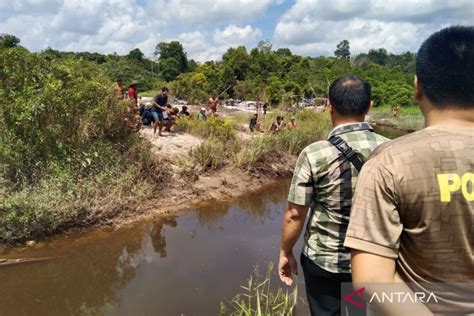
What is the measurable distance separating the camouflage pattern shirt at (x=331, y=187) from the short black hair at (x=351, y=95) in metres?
0.08

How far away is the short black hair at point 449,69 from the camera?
1.03m

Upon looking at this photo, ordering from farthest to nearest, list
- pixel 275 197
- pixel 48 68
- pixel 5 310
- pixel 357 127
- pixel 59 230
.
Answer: pixel 275 197
pixel 48 68
pixel 59 230
pixel 5 310
pixel 357 127

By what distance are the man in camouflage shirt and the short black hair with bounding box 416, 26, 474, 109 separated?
2.60 ft

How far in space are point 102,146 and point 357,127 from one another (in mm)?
5267

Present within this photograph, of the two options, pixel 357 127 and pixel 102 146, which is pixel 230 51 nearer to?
pixel 102 146

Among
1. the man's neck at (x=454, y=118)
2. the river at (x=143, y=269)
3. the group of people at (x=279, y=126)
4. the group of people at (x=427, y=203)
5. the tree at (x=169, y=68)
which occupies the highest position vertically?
the tree at (x=169, y=68)

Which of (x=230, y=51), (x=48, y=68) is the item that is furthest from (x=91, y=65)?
(x=230, y=51)

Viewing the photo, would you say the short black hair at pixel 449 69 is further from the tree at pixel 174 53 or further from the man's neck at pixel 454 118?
the tree at pixel 174 53

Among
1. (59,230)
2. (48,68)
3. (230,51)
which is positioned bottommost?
(59,230)

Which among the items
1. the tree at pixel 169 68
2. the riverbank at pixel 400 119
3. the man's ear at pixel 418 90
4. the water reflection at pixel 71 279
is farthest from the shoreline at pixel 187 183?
the tree at pixel 169 68

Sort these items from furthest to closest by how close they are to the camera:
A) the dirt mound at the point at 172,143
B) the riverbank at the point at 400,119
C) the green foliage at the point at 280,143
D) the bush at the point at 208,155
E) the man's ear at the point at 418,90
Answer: the riverbank at the point at 400,119
the green foliage at the point at 280,143
the bush at the point at 208,155
the dirt mound at the point at 172,143
the man's ear at the point at 418,90

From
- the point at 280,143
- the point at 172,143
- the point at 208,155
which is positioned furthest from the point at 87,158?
the point at 280,143

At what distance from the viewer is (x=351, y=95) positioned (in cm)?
190

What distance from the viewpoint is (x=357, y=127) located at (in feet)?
6.24
